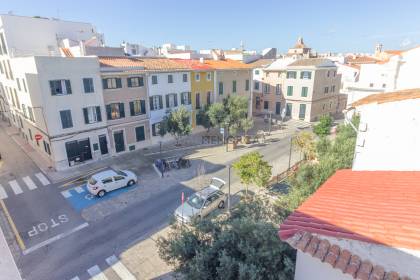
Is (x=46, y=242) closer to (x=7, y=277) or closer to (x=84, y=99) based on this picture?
(x=7, y=277)

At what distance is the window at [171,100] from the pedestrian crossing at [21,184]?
15254mm

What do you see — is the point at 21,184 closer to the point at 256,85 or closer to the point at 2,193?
the point at 2,193

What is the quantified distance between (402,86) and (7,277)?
1637cm

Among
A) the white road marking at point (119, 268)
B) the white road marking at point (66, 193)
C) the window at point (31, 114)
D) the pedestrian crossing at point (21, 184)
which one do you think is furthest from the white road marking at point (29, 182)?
the white road marking at point (119, 268)

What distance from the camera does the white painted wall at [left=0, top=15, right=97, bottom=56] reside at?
28375 millimetres

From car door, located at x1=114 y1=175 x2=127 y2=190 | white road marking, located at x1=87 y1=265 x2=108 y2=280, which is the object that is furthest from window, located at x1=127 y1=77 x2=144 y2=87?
white road marking, located at x1=87 y1=265 x2=108 y2=280

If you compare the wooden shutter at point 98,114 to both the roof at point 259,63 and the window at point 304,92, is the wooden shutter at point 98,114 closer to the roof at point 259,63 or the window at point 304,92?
the roof at point 259,63

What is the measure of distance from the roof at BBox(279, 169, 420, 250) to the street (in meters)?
10.2

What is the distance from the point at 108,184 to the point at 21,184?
829 cm

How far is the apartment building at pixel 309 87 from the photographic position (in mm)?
39047

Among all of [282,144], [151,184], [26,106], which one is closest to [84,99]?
[26,106]

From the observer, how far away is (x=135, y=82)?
89.7 feet

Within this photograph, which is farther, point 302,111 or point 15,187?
point 302,111

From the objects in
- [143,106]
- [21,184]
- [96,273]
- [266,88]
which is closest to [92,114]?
[143,106]
